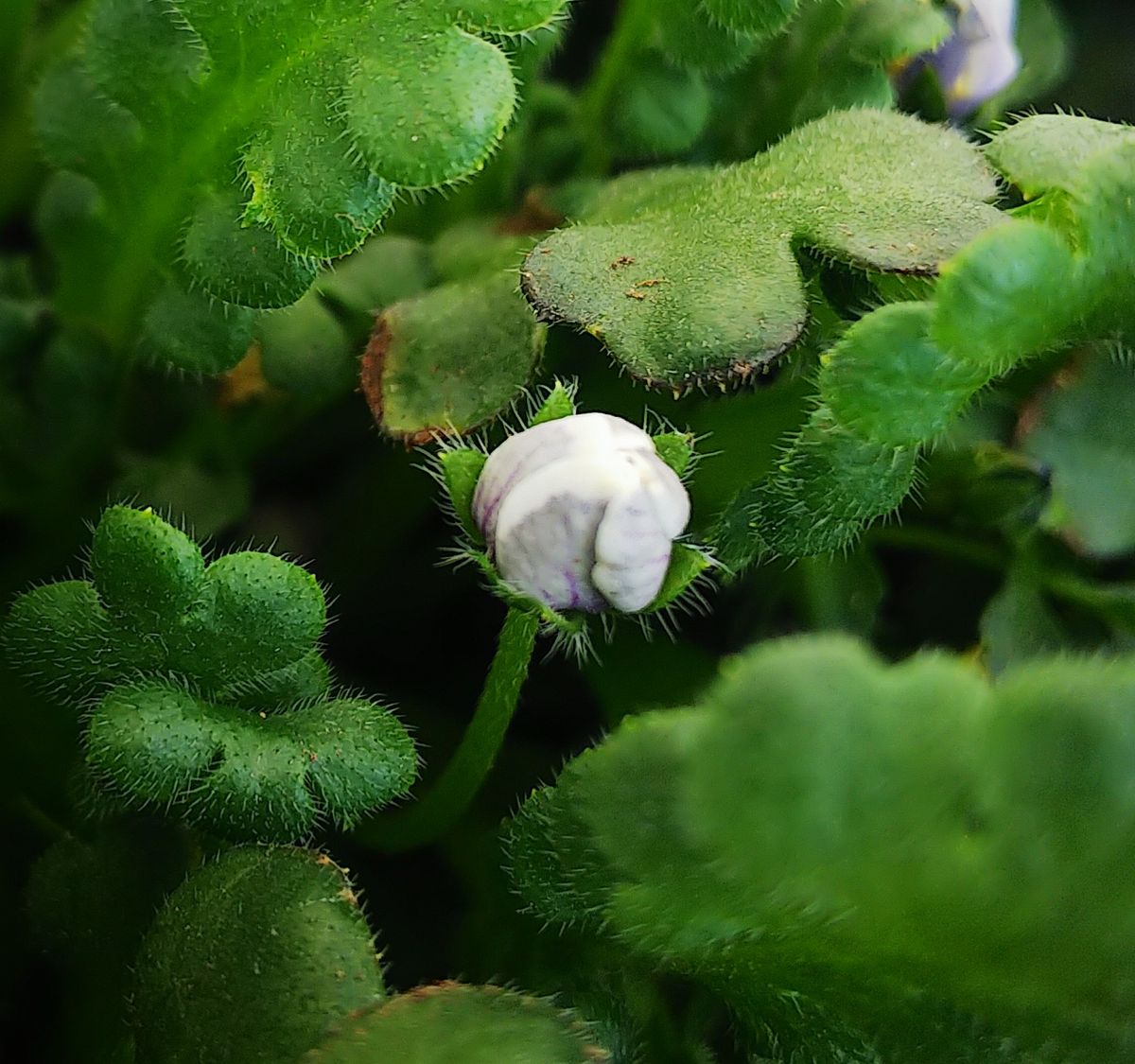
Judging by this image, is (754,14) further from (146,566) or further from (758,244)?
(146,566)

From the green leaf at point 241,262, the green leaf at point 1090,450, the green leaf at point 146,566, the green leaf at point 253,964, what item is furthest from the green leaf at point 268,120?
the green leaf at point 1090,450

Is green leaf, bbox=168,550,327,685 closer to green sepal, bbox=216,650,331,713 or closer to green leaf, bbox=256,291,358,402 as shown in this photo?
green sepal, bbox=216,650,331,713

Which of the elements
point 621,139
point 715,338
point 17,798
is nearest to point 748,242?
point 715,338

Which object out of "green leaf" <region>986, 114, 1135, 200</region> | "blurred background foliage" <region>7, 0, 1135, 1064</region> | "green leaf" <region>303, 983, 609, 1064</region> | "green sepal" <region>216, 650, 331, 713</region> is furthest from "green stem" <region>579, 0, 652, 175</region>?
"green leaf" <region>303, 983, 609, 1064</region>

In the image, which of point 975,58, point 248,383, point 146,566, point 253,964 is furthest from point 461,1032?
point 975,58

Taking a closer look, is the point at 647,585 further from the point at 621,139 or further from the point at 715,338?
the point at 621,139
